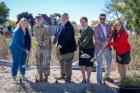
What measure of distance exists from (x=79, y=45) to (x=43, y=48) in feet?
3.16

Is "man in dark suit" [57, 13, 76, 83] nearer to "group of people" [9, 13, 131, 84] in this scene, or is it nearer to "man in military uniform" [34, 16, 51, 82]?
"group of people" [9, 13, 131, 84]

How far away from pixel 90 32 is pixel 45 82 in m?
1.75

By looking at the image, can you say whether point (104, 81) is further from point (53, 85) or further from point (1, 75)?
point (1, 75)

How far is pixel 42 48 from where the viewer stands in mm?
11125

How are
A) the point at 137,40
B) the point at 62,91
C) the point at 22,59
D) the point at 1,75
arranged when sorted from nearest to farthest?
the point at 62,91 < the point at 22,59 < the point at 1,75 < the point at 137,40

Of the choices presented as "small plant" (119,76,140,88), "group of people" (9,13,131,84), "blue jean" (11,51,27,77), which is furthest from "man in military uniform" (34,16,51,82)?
"small plant" (119,76,140,88)

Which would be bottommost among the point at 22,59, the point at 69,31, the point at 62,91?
the point at 62,91

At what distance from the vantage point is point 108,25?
10.9m

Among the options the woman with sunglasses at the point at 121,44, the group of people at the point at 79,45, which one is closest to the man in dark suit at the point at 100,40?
the group of people at the point at 79,45

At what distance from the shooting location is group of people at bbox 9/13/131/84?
35.4 ft

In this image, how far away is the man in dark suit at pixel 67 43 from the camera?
10.9m

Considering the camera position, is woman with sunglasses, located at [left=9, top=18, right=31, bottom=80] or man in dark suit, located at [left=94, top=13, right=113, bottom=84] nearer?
man in dark suit, located at [left=94, top=13, right=113, bottom=84]

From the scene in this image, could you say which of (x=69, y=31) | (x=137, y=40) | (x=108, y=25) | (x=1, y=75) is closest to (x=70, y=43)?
(x=69, y=31)

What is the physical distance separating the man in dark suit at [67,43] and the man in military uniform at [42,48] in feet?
1.05
